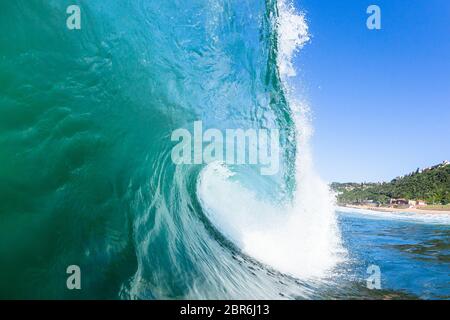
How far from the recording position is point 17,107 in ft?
16.8

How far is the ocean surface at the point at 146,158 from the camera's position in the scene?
4898 mm

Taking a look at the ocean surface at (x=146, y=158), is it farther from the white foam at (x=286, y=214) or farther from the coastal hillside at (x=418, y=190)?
the coastal hillside at (x=418, y=190)

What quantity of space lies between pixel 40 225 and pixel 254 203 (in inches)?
276

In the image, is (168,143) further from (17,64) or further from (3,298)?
(3,298)

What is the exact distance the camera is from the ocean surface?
490 centimetres

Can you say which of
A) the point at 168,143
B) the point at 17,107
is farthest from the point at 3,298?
the point at 168,143
